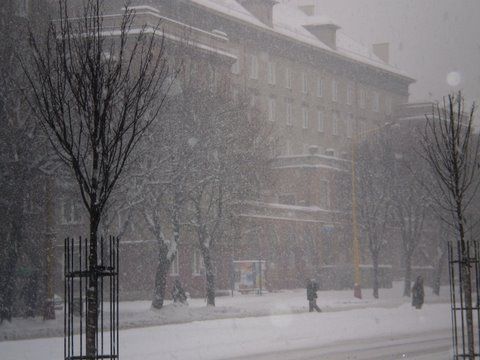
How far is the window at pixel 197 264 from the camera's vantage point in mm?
53844

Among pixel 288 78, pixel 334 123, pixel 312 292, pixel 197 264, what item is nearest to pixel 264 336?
pixel 312 292

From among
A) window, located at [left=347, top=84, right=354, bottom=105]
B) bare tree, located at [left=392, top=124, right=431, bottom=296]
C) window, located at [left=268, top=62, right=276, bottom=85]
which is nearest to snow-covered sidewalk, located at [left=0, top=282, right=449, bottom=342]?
bare tree, located at [left=392, top=124, right=431, bottom=296]

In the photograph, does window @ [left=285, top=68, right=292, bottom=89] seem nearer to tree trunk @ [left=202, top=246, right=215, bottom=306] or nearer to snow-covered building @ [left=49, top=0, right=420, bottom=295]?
snow-covered building @ [left=49, top=0, right=420, bottom=295]

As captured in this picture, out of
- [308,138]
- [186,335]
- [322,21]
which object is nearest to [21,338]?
[186,335]

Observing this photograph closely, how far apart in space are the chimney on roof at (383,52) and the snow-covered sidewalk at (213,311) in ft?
171

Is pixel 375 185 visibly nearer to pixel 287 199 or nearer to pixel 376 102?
pixel 287 199

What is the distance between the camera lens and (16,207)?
3425 centimetres

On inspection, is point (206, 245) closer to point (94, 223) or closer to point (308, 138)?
point (94, 223)

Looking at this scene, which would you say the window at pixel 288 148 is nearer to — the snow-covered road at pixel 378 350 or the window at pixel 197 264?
the window at pixel 197 264

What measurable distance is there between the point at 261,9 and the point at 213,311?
44222 mm

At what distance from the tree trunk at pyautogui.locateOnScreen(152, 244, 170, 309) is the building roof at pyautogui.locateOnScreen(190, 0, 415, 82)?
29792 millimetres

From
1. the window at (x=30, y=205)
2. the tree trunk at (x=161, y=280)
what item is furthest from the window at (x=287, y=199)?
the window at (x=30, y=205)

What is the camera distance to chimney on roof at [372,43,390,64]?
102 metres

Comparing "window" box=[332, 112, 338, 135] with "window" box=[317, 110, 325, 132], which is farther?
"window" box=[332, 112, 338, 135]
